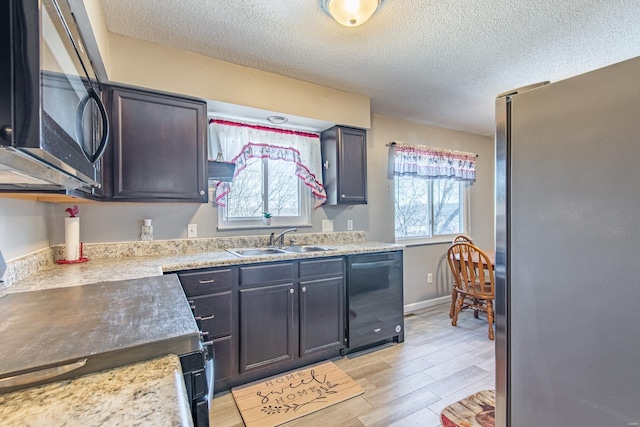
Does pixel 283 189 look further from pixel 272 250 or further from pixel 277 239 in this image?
pixel 272 250

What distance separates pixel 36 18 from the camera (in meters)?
0.53

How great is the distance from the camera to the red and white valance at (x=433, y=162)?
355 centimetres

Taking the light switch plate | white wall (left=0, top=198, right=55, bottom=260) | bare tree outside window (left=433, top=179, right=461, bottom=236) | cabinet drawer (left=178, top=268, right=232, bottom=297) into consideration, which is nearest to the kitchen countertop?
cabinet drawer (left=178, top=268, right=232, bottom=297)

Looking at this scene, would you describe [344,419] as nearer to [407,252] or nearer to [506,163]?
[506,163]

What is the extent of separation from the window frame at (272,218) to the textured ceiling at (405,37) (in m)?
0.95

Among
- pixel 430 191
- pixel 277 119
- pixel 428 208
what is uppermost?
pixel 277 119

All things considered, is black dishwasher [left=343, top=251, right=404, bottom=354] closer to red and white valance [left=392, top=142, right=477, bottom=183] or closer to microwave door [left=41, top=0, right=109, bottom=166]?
red and white valance [left=392, top=142, right=477, bottom=183]

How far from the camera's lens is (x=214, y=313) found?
1997 millimetres

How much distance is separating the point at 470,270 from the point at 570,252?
236 centimetres

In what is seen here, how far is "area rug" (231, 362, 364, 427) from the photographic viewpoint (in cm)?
181

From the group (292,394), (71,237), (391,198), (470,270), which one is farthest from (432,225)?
(71,237)

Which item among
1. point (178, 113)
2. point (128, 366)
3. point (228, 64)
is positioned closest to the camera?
point (128, 366)

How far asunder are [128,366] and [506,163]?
1340 millimetres

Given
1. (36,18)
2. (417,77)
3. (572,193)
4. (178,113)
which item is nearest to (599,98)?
(572,193)
